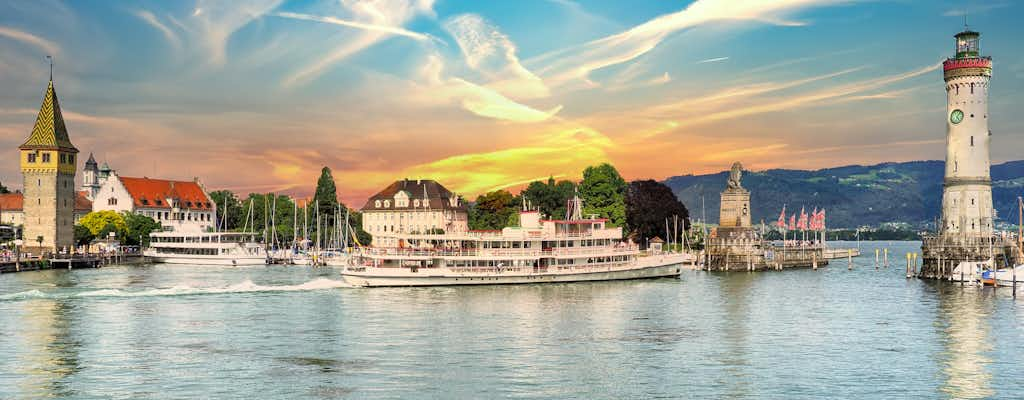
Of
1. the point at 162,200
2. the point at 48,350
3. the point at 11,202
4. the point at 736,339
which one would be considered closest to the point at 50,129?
the point at 162,200

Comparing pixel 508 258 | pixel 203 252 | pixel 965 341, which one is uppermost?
pixel 508 258

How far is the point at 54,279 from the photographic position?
81.4 m

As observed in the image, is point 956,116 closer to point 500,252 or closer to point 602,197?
point 500,252

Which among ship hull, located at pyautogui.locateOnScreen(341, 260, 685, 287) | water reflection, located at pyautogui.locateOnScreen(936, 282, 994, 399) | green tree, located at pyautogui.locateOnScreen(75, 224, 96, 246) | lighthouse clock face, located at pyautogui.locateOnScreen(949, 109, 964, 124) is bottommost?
water reflection, located at pyautogui.locateOnScreen(936, 282, 994, 399)

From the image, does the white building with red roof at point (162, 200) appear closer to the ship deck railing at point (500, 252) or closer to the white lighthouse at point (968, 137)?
the ship deck railing at point (500, 252)

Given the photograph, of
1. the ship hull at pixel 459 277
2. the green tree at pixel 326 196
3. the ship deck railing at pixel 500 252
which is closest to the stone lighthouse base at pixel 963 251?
the ship hull at pixel 459 277

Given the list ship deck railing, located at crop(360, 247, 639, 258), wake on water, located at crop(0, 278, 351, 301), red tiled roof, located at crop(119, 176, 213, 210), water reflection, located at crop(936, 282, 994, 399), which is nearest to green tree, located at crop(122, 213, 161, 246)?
red tiled roof, located at crop(119, 176, 213, 210)

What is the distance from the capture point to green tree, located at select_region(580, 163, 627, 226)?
127188 millimetres

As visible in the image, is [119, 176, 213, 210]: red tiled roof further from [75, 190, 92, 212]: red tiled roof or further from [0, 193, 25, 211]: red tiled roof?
[0, 193, 25, 211]: red tiled roof

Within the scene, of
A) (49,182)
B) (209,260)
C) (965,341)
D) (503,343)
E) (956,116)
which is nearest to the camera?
(503,343)

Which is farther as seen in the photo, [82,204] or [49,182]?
[82,204]

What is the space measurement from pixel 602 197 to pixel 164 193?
78.0m

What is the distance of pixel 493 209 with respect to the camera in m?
146

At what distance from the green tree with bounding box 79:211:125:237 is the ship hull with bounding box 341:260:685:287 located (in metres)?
71.4
